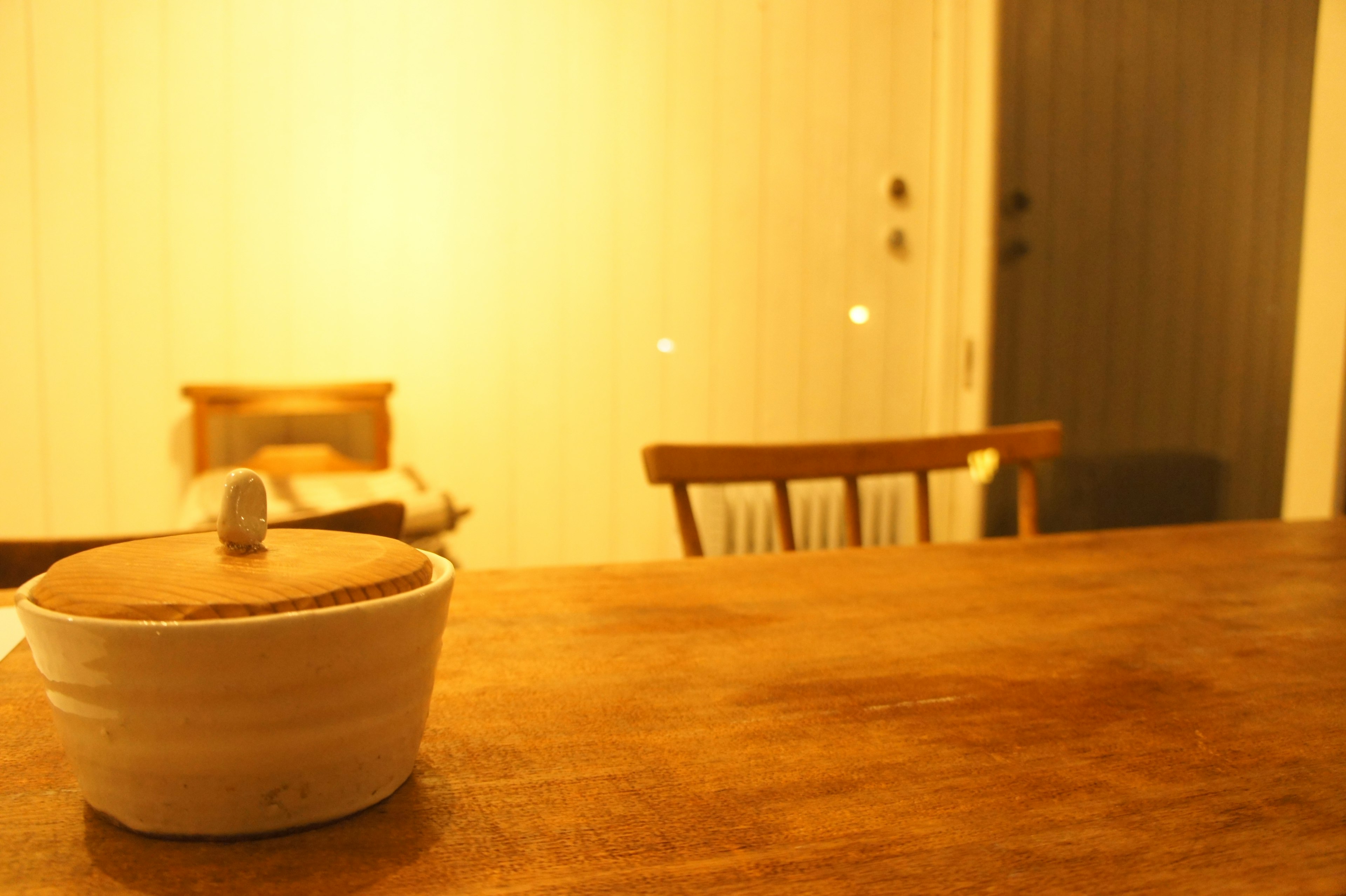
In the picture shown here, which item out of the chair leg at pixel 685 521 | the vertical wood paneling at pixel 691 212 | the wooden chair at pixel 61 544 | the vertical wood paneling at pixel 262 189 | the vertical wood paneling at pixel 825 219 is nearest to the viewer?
the wooden chair at pixel 61 544

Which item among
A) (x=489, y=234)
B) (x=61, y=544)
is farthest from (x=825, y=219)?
(x=61, y=544)

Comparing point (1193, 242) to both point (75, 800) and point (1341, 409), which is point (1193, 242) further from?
point (75, 800)

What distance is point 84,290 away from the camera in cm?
211

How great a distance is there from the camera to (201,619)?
10.7 inches

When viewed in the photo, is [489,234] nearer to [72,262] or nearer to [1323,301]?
[72,262]

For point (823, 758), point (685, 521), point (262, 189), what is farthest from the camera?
point (262, 189)

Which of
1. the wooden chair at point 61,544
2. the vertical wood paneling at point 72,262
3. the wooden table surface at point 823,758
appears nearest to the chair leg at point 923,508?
the wooden table surface at point 823,758

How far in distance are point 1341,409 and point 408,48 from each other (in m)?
2.24

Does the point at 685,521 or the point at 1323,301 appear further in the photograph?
the point at 1323,301

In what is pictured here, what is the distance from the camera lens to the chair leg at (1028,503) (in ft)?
3.59

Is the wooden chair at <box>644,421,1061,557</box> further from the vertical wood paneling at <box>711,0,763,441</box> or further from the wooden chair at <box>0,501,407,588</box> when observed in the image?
the vertical wood paneling at <box>711,0,763,441</box>

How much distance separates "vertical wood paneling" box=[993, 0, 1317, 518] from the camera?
2.36 meters

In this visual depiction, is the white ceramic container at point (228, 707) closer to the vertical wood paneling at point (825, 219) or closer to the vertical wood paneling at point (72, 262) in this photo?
the vertical wood paneling at point (72, 262)

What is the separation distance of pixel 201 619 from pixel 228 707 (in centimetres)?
3
